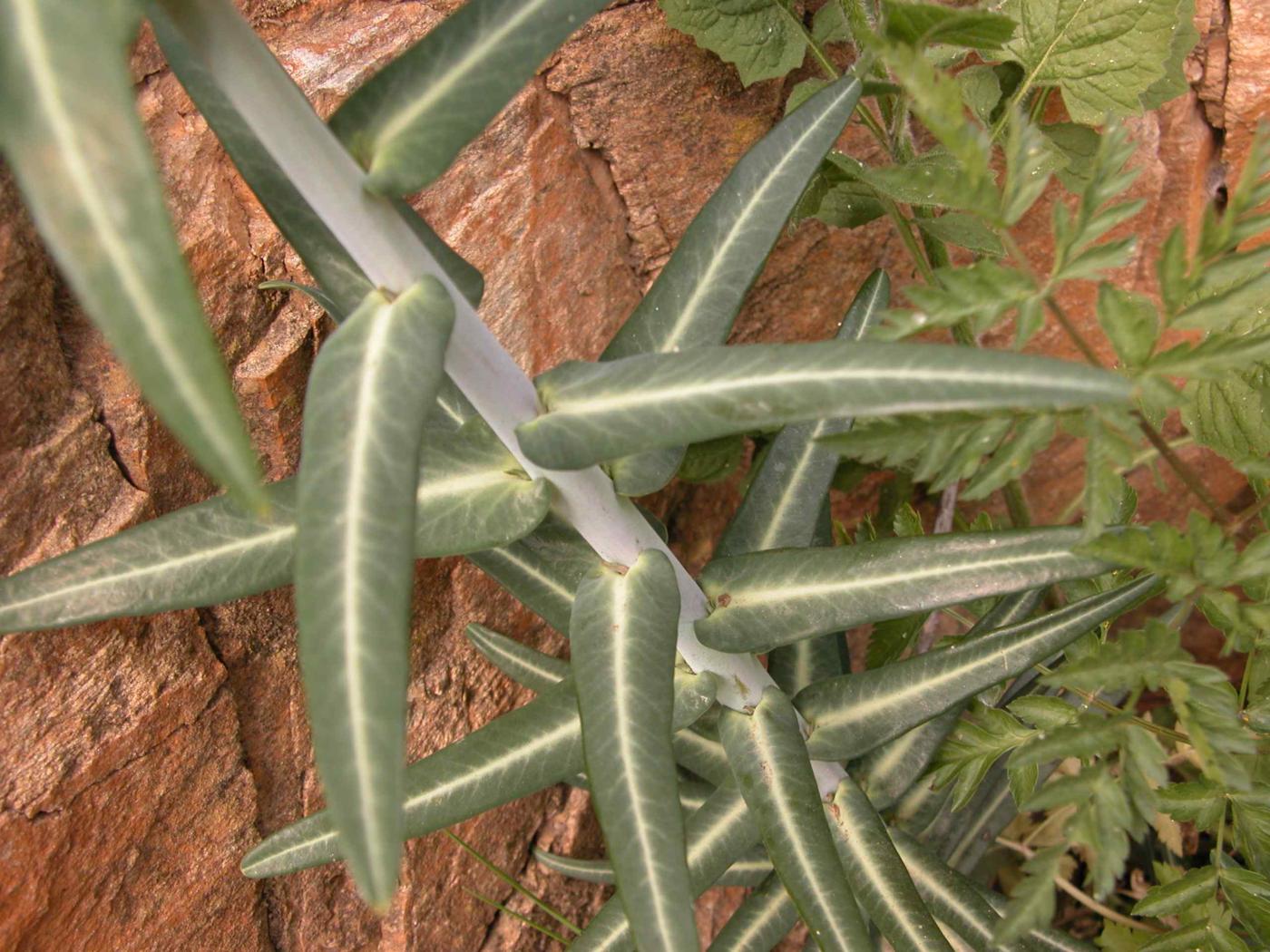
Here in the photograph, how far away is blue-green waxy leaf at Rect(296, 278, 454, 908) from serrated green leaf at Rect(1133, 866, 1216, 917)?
0.78 meters

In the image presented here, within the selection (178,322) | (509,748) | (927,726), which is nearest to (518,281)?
(509,748)

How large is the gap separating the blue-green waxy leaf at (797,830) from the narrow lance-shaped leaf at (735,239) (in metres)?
0.38

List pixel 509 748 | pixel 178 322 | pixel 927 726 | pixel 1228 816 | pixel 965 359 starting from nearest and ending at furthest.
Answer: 1. pixel 178 322
2. pixel 965 359
3. pixel 509 748
4. pixel 927 726
5. pixel 1228 816

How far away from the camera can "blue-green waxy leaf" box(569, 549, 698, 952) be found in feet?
2.63

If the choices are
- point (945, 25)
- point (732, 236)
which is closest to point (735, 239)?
point (732, 236)

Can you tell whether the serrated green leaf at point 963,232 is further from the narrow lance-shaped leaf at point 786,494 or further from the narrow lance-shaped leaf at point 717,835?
the narrow lance-shaped leaf at point 717,835

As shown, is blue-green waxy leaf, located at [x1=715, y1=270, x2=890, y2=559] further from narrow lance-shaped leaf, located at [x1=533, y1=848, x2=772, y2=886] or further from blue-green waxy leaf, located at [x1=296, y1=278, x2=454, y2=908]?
blue-green waxy leaf, located at [x1=296, y1=278, x2=454, y2=908]

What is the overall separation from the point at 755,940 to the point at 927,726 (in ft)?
1.01

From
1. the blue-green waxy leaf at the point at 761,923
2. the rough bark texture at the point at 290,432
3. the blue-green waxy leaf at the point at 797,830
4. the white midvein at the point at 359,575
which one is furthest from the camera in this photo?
the blue-green waxy leaf at the point at 761,923

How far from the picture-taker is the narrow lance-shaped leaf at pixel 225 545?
84cm

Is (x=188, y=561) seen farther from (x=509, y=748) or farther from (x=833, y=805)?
(x=833, y=805)

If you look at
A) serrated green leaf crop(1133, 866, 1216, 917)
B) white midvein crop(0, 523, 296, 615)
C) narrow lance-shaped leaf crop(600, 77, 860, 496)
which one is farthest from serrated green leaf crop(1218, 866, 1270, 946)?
white midvein crop(0, 523, 296, 615)

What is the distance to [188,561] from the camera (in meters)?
0.85

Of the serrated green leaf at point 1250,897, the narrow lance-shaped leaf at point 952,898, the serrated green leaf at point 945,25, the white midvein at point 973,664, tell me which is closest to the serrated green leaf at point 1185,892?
the serrated green leaf at point 1250,897
